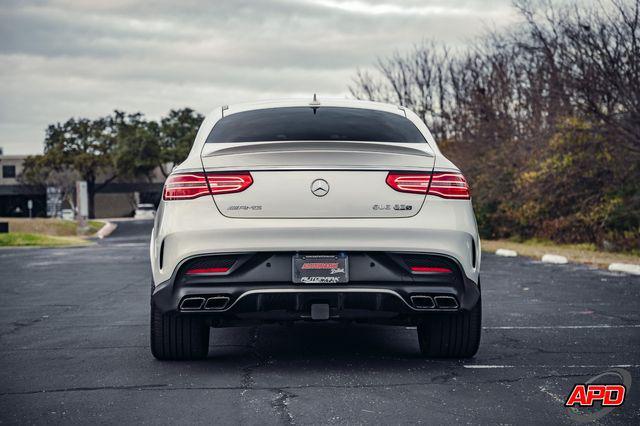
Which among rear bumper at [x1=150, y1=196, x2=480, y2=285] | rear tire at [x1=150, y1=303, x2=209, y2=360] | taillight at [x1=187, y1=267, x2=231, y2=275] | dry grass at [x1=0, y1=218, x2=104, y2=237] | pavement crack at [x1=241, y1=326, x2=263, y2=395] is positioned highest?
rear bumper at [x1=150, y1=196, x2=480, y2=285]

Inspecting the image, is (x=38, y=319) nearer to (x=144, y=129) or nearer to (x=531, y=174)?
(x=531, y=174)

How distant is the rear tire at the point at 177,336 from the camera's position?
6020mm

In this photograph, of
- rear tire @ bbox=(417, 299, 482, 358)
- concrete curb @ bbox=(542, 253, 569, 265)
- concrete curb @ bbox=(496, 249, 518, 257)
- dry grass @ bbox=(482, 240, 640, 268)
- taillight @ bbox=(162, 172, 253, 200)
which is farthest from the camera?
concrete curb @ bbox=(496, 249, 518, 257)

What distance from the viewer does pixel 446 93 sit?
38406mm

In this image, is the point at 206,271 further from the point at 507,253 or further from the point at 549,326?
the point at 507,253

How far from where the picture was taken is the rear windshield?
20.8 feet

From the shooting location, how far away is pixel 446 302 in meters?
5.66

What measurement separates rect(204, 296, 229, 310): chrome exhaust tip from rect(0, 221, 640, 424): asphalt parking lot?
50 centimetres

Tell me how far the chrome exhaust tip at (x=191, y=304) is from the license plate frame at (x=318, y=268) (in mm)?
630

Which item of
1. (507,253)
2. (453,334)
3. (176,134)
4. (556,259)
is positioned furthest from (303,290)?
(176,134)

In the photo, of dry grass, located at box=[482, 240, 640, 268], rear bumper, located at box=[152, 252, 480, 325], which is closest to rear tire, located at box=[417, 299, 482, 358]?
rear bumper, located at box=[152, 252, 480, 325]

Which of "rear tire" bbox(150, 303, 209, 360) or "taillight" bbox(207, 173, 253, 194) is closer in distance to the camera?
"taillight" bbox(207, 173, 253, 194)

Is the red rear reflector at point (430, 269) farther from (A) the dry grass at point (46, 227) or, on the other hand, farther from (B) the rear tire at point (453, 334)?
(A) the dry grass at point (46, 227)

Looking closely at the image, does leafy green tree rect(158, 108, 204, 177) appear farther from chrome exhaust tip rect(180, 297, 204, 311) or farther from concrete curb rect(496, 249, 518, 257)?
chrome exhaust tip rect(180, 297, 204, 311)
